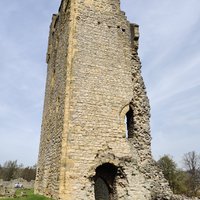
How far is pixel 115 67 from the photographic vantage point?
9.44 meters

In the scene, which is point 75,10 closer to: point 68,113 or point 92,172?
point 68,113

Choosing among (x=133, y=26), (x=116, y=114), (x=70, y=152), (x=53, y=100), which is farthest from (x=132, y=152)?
(x=133, y=26)

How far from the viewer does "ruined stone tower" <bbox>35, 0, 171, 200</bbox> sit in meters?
7.86

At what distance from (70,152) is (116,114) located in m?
2.06

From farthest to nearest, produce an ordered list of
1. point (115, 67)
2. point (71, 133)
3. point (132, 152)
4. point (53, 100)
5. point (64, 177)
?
point (53, 100), point (115, 67), point (132, 152), point (71, 133), point (64, 177)

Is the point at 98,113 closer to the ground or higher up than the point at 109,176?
higher up

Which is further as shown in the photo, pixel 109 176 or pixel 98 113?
pixel 109 176

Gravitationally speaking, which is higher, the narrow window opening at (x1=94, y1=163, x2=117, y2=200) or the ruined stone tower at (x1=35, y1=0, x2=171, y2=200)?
the ruined stone tower at (x1=35, y1=0, x2=171, y2=200)

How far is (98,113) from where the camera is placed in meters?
8.55

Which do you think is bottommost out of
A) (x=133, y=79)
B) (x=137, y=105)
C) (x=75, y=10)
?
(x=137, y=105)

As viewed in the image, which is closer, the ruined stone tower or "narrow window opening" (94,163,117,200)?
the ruined stone tower

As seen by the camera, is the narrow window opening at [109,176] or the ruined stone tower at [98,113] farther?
the narrow window opening at [109,176]

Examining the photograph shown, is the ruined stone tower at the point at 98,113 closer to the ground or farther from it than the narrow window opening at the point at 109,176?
farther from it

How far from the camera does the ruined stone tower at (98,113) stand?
25.8 ft
